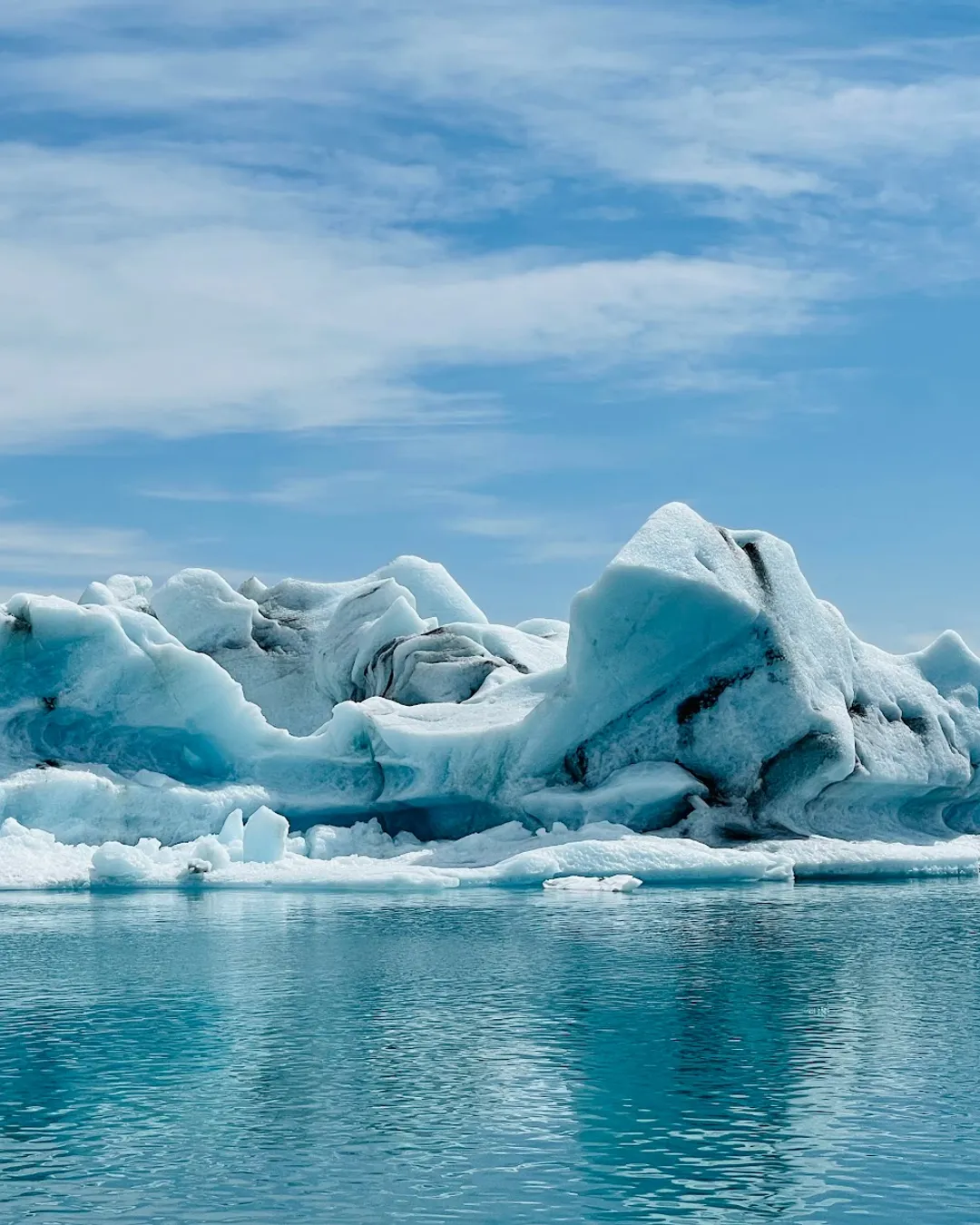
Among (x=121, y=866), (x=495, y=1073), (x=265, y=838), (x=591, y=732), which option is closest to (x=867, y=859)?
(x=591, y=732)

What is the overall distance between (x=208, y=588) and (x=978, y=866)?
18.1 m

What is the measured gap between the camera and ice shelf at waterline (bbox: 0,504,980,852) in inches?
919

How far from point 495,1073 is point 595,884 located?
1121cm

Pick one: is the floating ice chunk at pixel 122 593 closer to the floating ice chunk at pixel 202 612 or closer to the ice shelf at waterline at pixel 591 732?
the floating ice chunk at pixel 202 612

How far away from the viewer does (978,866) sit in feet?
81.7

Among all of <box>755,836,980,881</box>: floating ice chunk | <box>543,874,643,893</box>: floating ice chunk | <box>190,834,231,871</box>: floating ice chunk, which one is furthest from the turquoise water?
<box>755,836,980,881</box>: floating ice chunk

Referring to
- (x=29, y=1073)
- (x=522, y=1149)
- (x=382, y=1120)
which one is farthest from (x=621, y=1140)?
(x=29, y=1073)

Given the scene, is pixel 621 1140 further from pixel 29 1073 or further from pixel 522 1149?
pixel 29 1073

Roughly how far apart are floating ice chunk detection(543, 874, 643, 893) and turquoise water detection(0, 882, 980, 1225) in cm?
377

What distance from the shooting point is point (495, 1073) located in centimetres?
984

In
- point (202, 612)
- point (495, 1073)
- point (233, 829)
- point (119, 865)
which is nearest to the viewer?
point (495, 1073)

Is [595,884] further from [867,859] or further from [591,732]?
[867,859]

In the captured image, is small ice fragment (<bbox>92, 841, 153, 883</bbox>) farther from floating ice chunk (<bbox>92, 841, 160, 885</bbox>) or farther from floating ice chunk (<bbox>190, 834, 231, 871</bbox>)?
floating ice chunk (<bbox>190, 834, 231, 871</bbox>)

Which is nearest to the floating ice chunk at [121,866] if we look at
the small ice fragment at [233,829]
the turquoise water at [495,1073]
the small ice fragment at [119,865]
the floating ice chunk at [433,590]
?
the small ice fragment at [119,865]
